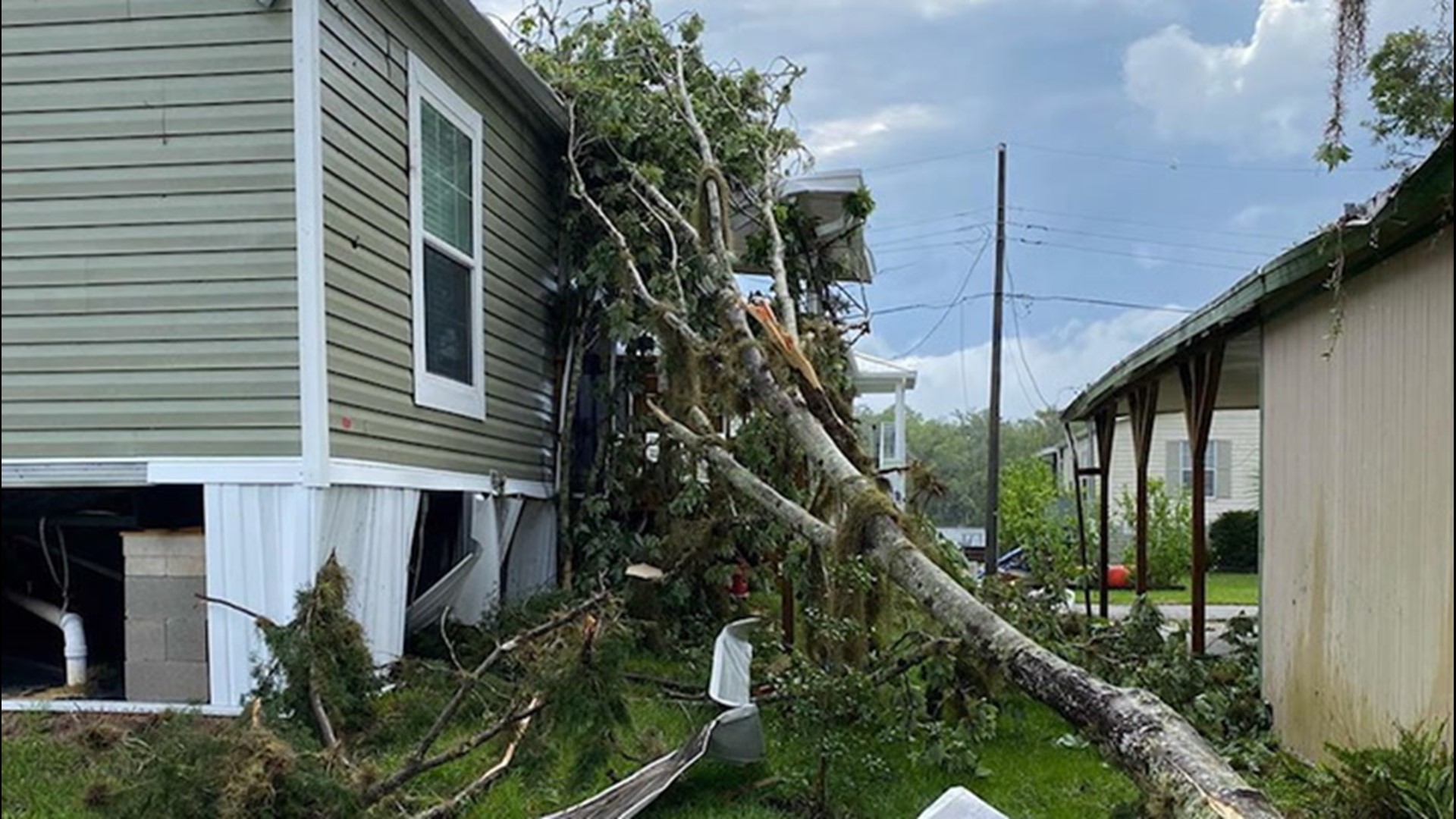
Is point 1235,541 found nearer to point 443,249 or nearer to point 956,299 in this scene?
point 956,299

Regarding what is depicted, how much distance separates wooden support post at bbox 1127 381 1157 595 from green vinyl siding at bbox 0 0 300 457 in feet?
22.1

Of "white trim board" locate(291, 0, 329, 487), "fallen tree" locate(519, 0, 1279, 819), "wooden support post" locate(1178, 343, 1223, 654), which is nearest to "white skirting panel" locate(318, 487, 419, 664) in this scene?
"white trim board" locate(291, 0, 329, 487)

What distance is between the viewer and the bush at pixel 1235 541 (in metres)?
20.9

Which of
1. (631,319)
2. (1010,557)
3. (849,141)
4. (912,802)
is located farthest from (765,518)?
(1010,557)

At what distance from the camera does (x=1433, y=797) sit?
3.23 metres

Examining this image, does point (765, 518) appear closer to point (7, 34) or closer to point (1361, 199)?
point (1361, 199)

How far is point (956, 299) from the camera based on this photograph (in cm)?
2231

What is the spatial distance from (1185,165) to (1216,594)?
6714 mm

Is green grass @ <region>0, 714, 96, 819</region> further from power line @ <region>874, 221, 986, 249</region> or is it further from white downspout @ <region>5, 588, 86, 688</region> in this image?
power line @ <region>874, 221, 986, 249</region>

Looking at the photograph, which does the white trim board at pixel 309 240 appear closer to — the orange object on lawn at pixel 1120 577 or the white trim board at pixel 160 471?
the white trim board at pixel 160 471

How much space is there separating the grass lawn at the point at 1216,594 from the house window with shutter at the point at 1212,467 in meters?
3.63

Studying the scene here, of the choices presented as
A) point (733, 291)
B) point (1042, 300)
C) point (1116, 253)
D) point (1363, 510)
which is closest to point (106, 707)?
point (733, 291)

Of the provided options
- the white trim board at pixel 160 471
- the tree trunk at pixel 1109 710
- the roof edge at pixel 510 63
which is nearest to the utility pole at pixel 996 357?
the roof edge at pixel 510 63

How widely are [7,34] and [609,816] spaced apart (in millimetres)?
4657
